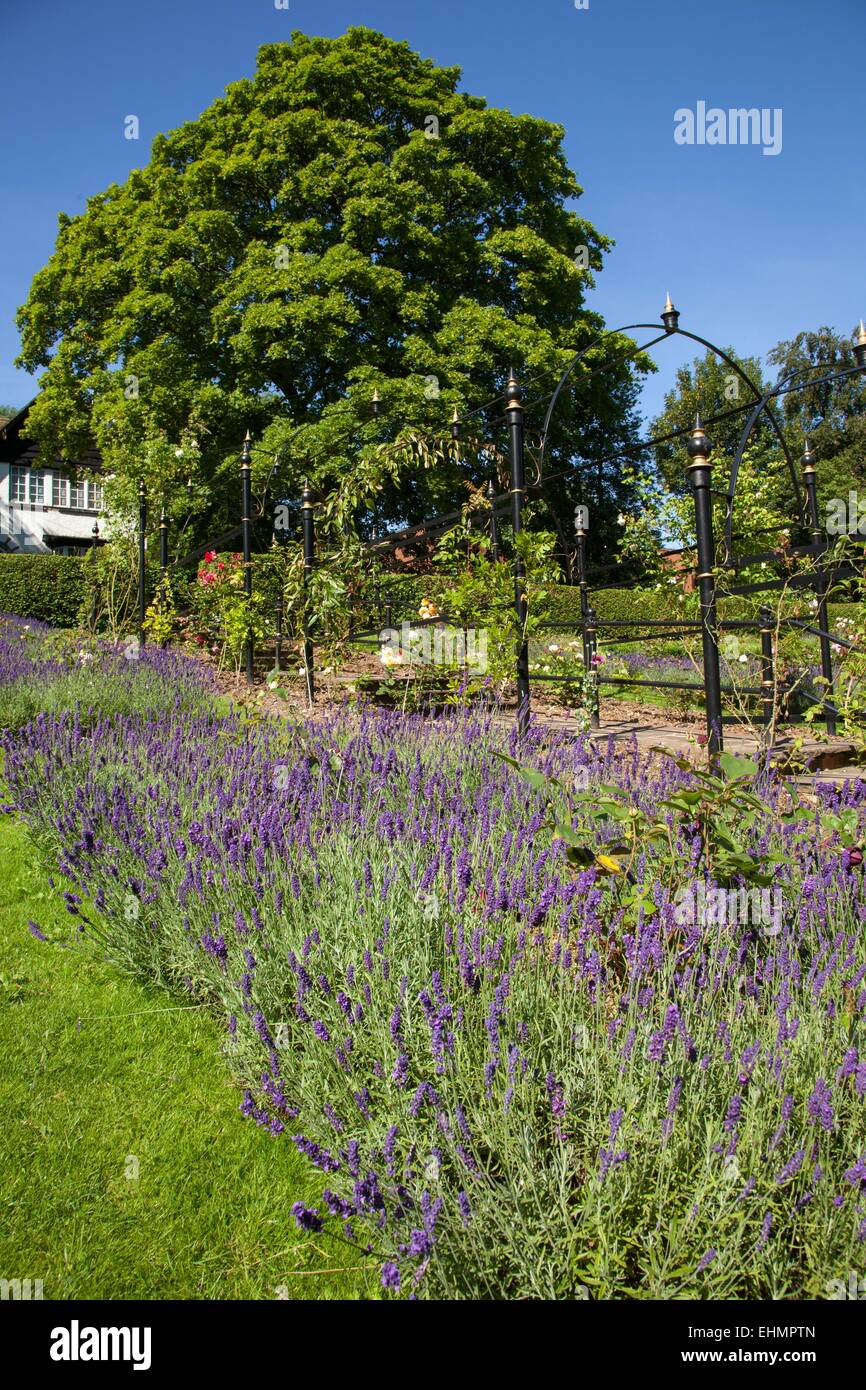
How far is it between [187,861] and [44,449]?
22.3 meters

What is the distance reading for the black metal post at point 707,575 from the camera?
348 cm

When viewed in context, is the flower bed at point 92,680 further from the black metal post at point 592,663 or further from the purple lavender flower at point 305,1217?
the purple lavender flower at point 305,1217

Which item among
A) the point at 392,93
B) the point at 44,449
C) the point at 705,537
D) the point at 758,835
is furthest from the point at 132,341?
the point at 758,835

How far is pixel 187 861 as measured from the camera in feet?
8.87

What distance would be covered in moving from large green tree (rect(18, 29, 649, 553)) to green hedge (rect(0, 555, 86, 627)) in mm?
2657

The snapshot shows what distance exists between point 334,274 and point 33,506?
22.4 meters

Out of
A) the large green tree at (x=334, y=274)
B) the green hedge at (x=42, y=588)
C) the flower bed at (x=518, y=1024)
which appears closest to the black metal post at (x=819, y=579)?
the flower bed at (x=518, y=1024)

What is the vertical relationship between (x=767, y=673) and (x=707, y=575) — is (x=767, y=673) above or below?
below

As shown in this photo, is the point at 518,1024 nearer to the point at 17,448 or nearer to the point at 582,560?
the point at 582,560

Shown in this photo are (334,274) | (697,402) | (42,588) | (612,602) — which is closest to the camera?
(334,274)

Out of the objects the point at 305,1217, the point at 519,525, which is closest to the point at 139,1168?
the point at 305,1217

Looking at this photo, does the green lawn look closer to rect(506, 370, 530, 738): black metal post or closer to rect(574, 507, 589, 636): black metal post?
rect(506, 370, 530, 738): black metal post

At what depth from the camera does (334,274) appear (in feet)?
52.3
